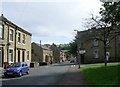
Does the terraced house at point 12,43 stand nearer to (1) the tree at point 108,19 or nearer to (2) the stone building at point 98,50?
(1) the tree at point 108,19

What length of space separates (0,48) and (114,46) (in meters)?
41.9

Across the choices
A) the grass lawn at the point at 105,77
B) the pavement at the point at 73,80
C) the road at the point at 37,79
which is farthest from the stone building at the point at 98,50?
the grass lawn at the point at 105,77

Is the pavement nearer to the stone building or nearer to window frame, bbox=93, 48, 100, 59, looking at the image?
the stone building

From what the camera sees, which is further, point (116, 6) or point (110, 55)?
point (110, 55)

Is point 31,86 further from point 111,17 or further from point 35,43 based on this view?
point 35,43

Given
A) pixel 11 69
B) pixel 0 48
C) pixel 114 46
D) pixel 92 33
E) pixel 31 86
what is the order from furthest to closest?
pixel 114 46, pixel 92 33, pixel 0 48, pixel 11 69, pixel 31 86

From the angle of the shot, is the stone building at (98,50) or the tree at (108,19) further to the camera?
the stone building at (98,50)

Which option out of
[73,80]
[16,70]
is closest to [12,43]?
[16,70]

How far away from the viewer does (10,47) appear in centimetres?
4381

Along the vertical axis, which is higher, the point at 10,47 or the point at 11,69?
the point at 10,47

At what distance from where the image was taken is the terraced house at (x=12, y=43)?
133ft

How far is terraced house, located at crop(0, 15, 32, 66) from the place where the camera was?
4053 centimetres

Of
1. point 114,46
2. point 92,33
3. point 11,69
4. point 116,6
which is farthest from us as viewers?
point 114,46

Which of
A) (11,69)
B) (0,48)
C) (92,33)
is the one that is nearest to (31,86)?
(11,69)
